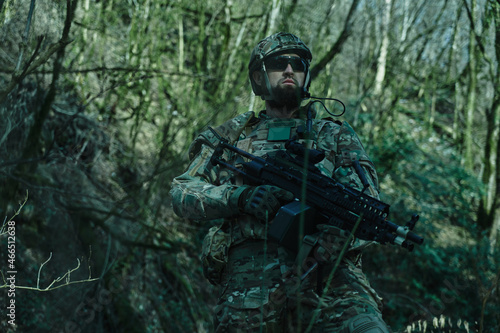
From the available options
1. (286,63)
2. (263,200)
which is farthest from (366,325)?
(286,63)

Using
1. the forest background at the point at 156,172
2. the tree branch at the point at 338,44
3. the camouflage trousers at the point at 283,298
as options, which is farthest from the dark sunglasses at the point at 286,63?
the tree branch at the point at 338,44

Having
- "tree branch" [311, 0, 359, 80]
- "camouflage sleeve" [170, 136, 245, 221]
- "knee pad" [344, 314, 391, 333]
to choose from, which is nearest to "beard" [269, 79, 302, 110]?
"camouflage sleeve" [170, 136, 245, 221]

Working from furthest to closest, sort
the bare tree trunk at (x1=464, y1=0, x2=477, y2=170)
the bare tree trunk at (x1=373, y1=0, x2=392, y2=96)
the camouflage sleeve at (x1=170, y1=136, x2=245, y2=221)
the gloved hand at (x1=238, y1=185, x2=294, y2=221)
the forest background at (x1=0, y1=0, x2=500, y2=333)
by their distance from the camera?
the bare tree trunk at (x1=373, y1=0, x2=392, y2=96) < the bare tree trunk at (x1=464, y1=0, x2=477, y2=170) < the forest background at (x1=0, y1=0, x2=500, y2=333) < the camouflage sleeve at (x1=170, y1=136, x2=245, y2=221) < the gloved hand at (x1=238, y1=185, x2=294, y2=221)

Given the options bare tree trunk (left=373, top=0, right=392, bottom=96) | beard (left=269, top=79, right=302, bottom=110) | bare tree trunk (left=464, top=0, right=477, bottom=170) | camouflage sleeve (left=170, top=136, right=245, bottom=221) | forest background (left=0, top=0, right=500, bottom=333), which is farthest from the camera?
bare tree trunk (left=373, top=0, right=392, bottom=96)

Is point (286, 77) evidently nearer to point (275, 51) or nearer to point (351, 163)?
point (275, 51)

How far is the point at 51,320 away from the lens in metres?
4.82

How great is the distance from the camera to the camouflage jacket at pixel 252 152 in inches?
104

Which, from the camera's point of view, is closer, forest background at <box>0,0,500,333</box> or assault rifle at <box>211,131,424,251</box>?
assault rifle at <box>211,131,424,251</box>

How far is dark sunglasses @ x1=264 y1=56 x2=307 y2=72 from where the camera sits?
2.91 metres

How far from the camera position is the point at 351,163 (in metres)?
2.67

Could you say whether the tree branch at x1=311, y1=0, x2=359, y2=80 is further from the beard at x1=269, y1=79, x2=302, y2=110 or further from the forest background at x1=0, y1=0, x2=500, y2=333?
the beard at x1=269, y1=79, x2=302, y2=110

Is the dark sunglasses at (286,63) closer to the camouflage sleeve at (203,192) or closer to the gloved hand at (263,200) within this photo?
the camouflage sleeve at (203,192)

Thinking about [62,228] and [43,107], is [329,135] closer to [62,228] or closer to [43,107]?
[43,107]

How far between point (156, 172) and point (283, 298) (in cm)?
361
